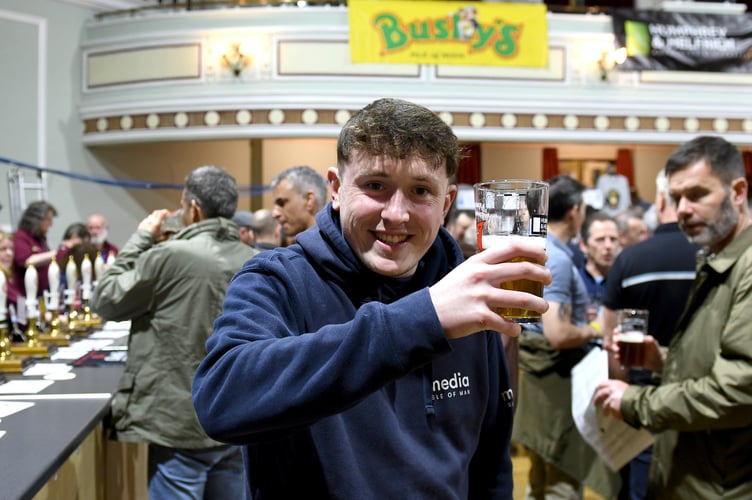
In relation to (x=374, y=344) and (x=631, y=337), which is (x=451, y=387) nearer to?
(x=374, y=344)

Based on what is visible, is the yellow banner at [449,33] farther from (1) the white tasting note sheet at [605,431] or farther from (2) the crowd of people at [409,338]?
(1) the white tasting note sheet at [605,431]

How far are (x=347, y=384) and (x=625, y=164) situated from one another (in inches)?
549

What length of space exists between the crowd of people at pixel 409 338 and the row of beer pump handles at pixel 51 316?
35cm

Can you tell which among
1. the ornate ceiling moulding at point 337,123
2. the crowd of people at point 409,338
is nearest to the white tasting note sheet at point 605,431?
the crowd of people at point 409,338

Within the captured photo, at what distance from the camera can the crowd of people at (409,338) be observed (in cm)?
96

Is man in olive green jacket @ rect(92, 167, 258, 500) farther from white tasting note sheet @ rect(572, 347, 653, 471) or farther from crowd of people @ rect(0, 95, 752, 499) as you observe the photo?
white tasting note sheet @ rect(572, 347, 653, 471)

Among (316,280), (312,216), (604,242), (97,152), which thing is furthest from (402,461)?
(97,152)

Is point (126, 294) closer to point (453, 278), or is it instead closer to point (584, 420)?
point (584, 420)

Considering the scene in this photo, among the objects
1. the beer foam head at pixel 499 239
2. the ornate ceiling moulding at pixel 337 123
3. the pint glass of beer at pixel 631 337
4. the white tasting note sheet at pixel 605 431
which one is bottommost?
the white tasting note sheet at pixel 605 431

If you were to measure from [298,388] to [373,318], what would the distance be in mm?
132

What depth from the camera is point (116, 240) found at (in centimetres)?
1173

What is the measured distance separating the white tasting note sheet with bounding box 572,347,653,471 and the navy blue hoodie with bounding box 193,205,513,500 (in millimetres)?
1412

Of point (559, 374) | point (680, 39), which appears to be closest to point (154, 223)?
point (559, 374)

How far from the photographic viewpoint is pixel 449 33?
10328mm
